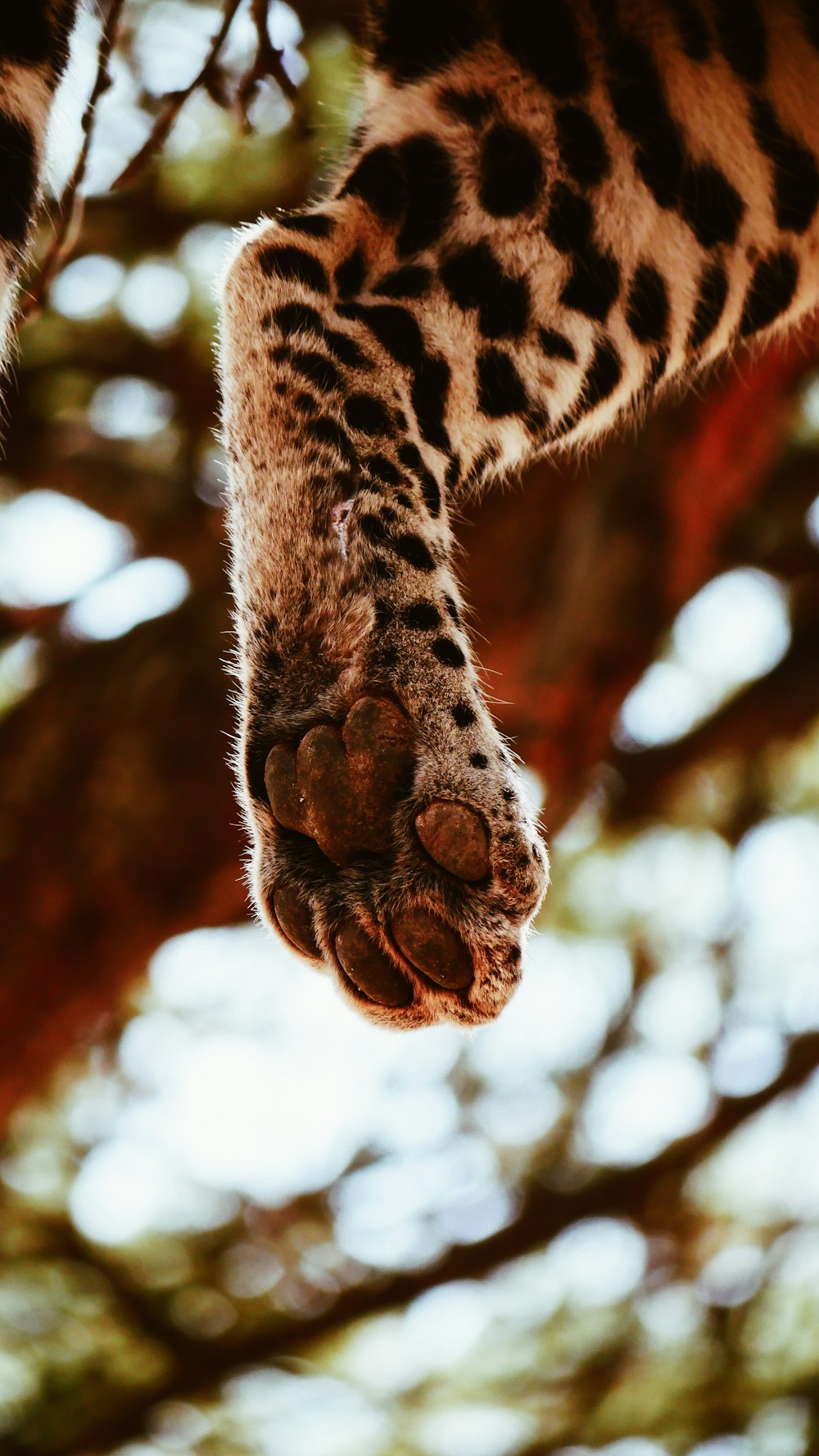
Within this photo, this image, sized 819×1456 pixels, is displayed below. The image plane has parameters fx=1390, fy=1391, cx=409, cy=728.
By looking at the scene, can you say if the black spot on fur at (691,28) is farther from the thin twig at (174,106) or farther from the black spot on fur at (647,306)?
the thin twig at (174,106)

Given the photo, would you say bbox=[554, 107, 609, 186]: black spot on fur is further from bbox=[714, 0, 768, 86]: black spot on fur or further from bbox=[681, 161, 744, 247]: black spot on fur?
bbox=[714, 0, 768, 86]: black spot on fur

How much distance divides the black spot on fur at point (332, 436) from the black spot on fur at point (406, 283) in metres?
0.27

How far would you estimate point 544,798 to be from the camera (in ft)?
15.5

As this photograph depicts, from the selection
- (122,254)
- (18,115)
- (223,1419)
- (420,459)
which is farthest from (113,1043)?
(18,115)

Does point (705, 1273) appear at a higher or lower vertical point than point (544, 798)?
lower

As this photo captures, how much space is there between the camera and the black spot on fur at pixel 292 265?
2.08 m

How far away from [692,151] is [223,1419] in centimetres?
544

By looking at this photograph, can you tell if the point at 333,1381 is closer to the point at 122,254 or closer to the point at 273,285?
the point at 122,254

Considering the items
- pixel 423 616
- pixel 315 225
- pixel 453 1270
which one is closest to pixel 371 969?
pixel 423 616

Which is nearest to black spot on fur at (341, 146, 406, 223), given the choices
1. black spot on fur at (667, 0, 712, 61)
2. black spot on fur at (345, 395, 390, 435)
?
black spot on fur at (345, 395, 390, 435)

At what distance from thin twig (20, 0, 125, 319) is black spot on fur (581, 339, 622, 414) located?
88cm

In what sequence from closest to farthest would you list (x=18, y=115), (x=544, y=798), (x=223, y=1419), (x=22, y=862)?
1. (x=18, y=115)
2. (x=22, y=862)
3. (x=544, y=798)
4. (x=223, y=1419)

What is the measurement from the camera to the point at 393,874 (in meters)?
1.63

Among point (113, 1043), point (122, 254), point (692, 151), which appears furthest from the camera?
point (113, 1043)
